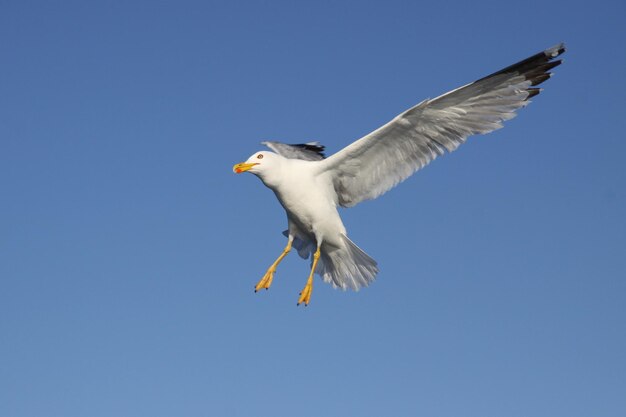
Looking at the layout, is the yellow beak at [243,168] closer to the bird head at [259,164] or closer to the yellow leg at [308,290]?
the bird head at [259,164]

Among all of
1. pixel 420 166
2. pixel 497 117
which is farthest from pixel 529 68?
pixel 420 166

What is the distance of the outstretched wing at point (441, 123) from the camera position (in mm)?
12211

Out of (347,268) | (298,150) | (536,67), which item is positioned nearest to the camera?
(536,67)

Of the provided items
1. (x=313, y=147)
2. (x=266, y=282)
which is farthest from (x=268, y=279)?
(x=313, y=147)

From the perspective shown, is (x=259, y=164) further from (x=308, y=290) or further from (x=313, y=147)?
(x=313, y=147)

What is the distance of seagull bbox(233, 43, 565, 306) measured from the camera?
12.2m

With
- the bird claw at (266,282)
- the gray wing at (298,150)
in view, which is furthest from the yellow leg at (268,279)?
the gray wing at (298,150)

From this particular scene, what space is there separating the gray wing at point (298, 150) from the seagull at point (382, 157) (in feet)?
7.71

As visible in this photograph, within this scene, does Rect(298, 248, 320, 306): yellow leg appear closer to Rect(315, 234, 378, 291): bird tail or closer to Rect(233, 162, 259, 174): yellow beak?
Rect(315, 234, 378, 291): bird tail

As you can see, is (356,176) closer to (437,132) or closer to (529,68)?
(437,132)

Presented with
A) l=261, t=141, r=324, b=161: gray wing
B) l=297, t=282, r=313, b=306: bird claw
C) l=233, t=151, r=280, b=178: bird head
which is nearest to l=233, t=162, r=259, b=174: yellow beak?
l=233, t=151, r=280, b=178: bird head

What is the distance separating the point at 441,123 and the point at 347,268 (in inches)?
97.4

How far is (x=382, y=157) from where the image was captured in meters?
12.7

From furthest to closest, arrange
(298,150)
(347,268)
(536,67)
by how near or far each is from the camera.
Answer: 1. (298,150)
2. (347,268)
3. (536,67)
